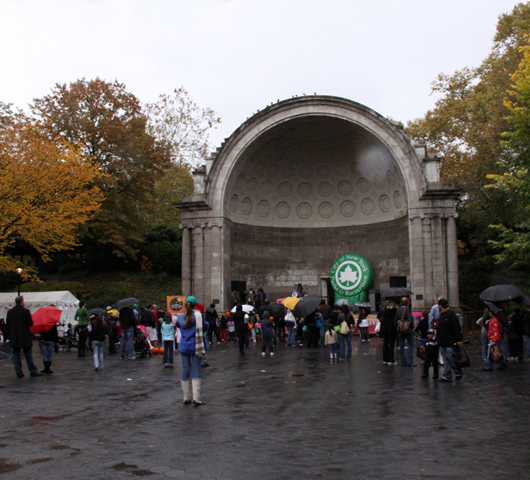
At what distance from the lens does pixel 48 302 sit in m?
23.6

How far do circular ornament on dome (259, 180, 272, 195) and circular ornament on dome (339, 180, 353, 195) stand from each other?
398cm

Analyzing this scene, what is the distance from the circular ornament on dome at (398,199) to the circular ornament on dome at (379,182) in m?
0.97

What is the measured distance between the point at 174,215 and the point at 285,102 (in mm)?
Answer: 20737

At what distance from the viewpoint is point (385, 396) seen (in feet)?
31.7

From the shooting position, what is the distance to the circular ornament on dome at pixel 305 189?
101 ft

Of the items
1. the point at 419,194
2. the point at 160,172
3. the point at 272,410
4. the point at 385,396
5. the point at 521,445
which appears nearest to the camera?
the point at 521,445

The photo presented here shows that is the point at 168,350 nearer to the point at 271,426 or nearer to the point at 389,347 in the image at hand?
the point at 389,347

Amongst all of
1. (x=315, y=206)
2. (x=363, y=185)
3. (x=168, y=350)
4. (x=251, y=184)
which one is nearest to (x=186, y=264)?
(x=251, y=184)

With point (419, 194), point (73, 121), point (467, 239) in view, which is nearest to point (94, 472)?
point (419, 194)

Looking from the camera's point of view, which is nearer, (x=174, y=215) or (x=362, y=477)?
(x=362, y=477)

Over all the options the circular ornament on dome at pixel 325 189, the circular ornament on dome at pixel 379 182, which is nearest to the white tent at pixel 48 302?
the circular ornament on dome at pixel 325 189

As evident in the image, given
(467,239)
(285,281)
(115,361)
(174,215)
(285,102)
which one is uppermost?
(285,102)

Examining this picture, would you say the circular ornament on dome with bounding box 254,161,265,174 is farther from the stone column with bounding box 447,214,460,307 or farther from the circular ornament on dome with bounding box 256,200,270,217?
the stone column with bounding box 447,214,460,307

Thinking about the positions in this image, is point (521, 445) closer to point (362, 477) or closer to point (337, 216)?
point (362, 477)
